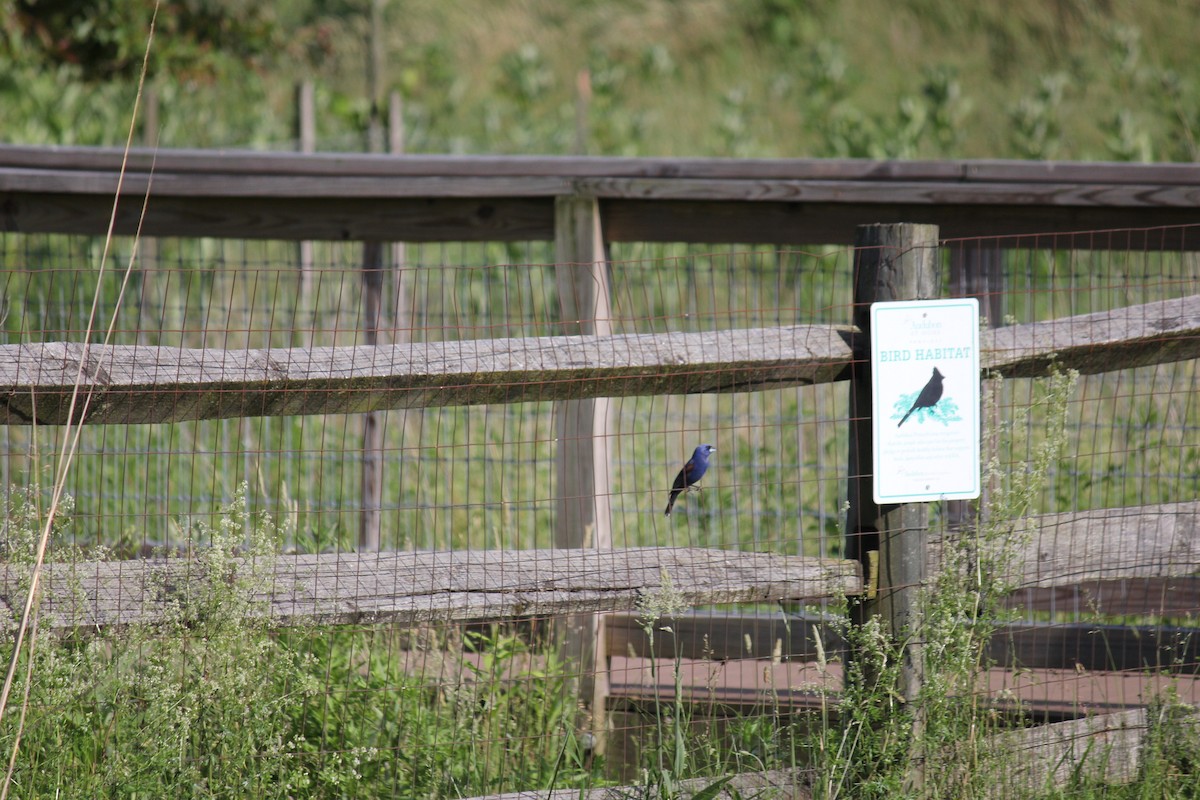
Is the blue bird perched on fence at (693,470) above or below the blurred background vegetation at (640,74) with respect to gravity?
below

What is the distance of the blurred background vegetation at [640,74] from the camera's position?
1139 centimetres

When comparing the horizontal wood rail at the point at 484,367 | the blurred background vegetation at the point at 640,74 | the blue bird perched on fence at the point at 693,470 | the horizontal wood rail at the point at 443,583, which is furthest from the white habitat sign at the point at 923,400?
the blurred background vegetation at the point at 640,74

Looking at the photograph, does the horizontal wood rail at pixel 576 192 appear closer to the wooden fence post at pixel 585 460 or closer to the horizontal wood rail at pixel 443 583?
the wooden fence post at pixel 585 460

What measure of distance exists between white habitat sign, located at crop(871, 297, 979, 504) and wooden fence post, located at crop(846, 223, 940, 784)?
0.06 m

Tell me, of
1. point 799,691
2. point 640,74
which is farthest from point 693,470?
point 640,74

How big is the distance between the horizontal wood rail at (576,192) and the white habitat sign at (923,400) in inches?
46.6

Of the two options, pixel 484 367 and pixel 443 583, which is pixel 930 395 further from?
pixel 443 583

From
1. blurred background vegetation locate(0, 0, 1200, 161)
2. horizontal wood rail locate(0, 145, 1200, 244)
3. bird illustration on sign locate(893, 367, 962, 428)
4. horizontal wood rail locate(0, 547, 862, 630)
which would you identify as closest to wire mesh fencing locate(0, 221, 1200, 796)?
horizontal wood rail locate(0, 547, 862, 630)

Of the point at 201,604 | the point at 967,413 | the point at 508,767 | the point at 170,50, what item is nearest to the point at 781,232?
the point at 967,413

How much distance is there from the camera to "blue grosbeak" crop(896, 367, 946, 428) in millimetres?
2818

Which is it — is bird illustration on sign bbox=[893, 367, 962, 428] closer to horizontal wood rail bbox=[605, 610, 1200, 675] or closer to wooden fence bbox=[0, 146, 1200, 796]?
wooden fence bbox=[0, 146, 1200, 796]

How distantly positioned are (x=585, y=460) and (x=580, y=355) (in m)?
1.30

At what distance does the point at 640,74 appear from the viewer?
16.5 meters

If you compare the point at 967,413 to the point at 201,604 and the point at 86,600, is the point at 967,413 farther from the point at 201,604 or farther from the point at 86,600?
the point at 86,600
